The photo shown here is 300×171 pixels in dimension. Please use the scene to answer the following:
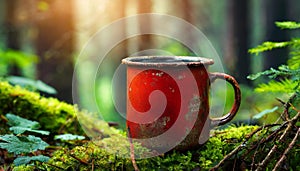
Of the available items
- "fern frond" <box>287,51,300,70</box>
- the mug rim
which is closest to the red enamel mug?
the mug rim

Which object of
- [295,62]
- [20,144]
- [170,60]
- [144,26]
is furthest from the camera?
[144,26]

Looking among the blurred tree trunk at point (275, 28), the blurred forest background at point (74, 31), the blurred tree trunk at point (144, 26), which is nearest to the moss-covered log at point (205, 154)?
the blurred forest background at point (74, 31)

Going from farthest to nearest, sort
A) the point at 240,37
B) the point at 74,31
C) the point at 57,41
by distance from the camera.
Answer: the point at 240,37 < the point at 57,41 < the point at 74,31

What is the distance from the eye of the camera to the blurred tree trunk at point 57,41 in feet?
20.9

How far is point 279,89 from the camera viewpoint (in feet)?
7.49

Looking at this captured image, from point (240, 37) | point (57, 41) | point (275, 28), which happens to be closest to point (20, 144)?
point (57, 41)

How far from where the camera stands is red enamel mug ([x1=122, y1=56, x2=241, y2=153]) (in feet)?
6.10

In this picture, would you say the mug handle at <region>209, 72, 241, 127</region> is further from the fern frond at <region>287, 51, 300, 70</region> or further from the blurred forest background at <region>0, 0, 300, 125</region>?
the blurred forest background at <region>0, 0, 300, 125</region>

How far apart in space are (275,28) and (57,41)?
5145 mm

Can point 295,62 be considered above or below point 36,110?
above

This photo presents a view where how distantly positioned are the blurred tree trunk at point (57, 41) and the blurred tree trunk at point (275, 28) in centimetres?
445

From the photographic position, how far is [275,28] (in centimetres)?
880

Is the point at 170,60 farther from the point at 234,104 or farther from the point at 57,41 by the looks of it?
the point at 57,41

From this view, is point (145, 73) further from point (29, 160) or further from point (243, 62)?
point (243, 62)
